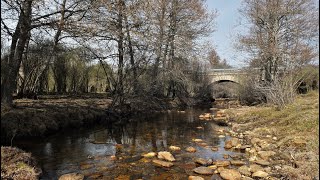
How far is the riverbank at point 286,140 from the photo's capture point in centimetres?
643

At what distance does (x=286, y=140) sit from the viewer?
29.3 feet

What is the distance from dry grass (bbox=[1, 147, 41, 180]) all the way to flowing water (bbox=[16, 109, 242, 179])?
0.41m

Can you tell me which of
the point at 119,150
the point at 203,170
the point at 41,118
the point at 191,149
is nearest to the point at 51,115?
the point at 41,118

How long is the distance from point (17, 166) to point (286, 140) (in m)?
6.93

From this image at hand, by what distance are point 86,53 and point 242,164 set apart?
547 inches

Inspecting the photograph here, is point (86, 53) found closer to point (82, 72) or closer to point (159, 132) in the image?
point (82, 72)

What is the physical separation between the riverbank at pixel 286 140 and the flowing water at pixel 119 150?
3.55 ft

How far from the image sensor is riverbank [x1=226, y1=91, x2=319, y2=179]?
643 cm

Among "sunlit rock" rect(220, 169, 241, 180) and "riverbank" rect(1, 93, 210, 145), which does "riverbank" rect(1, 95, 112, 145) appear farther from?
"sunlit rock" rect(220, 169, 241, 180)

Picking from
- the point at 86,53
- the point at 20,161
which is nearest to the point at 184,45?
the point at 86,53

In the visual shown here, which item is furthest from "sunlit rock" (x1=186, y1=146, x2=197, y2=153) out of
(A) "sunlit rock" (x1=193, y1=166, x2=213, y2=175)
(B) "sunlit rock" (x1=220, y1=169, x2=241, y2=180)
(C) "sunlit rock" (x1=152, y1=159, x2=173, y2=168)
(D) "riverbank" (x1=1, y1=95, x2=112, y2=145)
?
(D) "riverbank" (x1=1, y1=95, x2=112, y2=145)

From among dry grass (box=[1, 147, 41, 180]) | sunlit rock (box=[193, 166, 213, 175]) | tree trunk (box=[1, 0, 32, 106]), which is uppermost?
tree trunk (box=[1, 0, 32, 106])

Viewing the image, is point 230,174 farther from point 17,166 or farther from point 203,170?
point 17,166

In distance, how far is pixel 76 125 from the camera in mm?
13227
